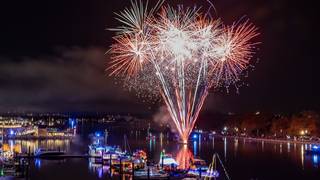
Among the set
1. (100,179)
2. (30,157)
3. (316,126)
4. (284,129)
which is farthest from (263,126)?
(100,179)

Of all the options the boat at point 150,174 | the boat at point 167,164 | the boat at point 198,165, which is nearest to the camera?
the boat at point 150,174

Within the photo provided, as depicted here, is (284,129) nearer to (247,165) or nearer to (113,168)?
(247,165)

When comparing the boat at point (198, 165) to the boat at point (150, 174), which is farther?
the boat at point (198, 165)

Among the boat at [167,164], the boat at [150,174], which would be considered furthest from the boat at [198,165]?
the boat at [150,174]

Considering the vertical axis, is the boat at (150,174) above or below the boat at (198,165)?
below

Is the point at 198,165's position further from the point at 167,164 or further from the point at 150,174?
the point at 150,174

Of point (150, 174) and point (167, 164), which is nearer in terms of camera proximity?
point (150, 174)

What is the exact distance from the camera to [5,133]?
92062 millimetres

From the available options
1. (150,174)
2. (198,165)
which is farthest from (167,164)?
(150,174)

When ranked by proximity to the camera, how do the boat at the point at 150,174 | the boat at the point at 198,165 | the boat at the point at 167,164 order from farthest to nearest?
the boat at the point at 167,164 → the boat at the point at 198,165 → the boat at the point at 150,174

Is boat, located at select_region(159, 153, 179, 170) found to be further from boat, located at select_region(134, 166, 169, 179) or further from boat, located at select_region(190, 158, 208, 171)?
boat, located at select_region(190, 158, 208, 171)

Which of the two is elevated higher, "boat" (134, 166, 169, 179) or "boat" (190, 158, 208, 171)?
"boat" (190, 158, 208, 171)

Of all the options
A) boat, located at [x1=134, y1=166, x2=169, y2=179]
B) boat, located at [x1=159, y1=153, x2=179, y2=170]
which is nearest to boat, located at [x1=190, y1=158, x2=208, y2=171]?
boat, located at [x1=159, y1=153, x2=179, y2=170]

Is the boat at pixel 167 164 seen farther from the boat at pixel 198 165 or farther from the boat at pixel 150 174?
the boat at pixel 198 165
